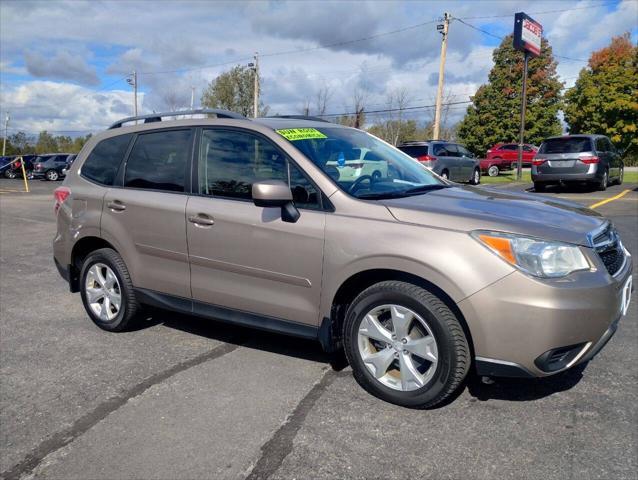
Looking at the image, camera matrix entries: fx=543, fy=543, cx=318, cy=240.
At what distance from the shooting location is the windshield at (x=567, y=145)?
50.8ft

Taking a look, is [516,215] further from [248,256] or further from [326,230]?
[248,256]

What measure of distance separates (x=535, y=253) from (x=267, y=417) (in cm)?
175

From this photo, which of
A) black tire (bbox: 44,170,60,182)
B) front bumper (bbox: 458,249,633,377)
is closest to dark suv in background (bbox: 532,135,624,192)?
front bumper (bbox: 458,249,633,377)

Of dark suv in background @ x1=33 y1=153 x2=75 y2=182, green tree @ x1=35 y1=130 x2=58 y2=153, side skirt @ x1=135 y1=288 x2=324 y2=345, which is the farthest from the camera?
green tree @ x1=35 y1=130 x2=58 y2=153

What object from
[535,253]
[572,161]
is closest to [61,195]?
[535,253]

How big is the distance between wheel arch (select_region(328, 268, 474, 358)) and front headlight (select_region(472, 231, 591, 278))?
373 millimetres

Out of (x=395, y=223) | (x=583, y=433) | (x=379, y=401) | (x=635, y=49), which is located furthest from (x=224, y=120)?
(x=635, y=49)

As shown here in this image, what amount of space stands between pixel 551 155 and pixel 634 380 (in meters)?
13.5

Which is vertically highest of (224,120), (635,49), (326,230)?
(635,49)

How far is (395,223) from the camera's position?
3.16m

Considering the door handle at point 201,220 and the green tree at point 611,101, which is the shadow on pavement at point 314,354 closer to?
the door handle at point 201,220

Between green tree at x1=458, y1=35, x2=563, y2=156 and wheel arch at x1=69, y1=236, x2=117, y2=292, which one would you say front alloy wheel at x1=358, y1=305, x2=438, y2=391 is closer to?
wheel arch at x1=69, y1=236, x2=117, y2=292

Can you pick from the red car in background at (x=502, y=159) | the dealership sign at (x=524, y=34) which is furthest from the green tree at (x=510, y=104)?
the dealership sign at (x=524, y=34)

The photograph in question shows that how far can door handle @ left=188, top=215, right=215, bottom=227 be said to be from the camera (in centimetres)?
383
